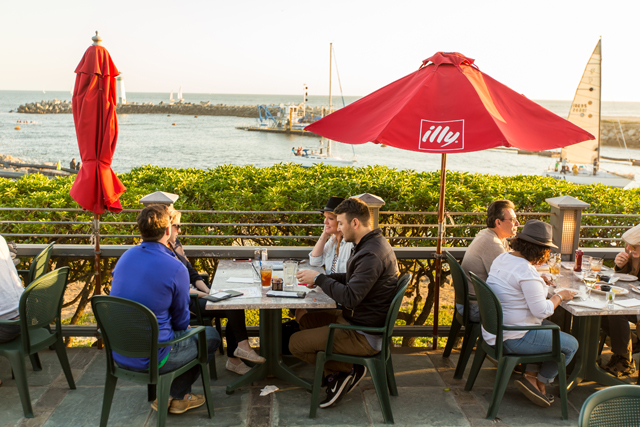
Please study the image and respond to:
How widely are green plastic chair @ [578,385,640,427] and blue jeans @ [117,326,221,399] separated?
2355 mm

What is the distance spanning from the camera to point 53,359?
13.4 ft

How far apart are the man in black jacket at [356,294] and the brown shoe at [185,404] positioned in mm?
776

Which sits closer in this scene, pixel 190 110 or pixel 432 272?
pixel 432 272

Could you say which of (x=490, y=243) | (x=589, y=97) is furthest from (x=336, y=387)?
(x=589, y=97)

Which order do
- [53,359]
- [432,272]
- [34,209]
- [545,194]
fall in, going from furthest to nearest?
1. [545,194]
2. [432,272]
3. [34,209]
4. [53,359]

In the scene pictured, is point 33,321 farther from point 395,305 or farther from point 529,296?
point 529,296

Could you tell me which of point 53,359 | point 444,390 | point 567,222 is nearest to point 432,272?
point 567,222

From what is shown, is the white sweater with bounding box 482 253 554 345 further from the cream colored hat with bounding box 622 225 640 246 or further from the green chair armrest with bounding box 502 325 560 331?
the cream colored hat with bounding box 622 225 640 246

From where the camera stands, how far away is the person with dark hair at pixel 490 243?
3803 millimetres

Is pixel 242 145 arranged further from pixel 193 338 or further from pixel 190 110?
pixel 193 338

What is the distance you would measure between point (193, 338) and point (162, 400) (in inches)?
Answer: 17.9

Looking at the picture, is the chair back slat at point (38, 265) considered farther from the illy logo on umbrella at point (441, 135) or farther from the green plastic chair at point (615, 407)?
the green plastic chair at point (615, 407)

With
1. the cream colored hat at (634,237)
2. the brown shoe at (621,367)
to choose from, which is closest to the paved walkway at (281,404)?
the brown shoe at (621,367)

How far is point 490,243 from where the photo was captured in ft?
12.5
